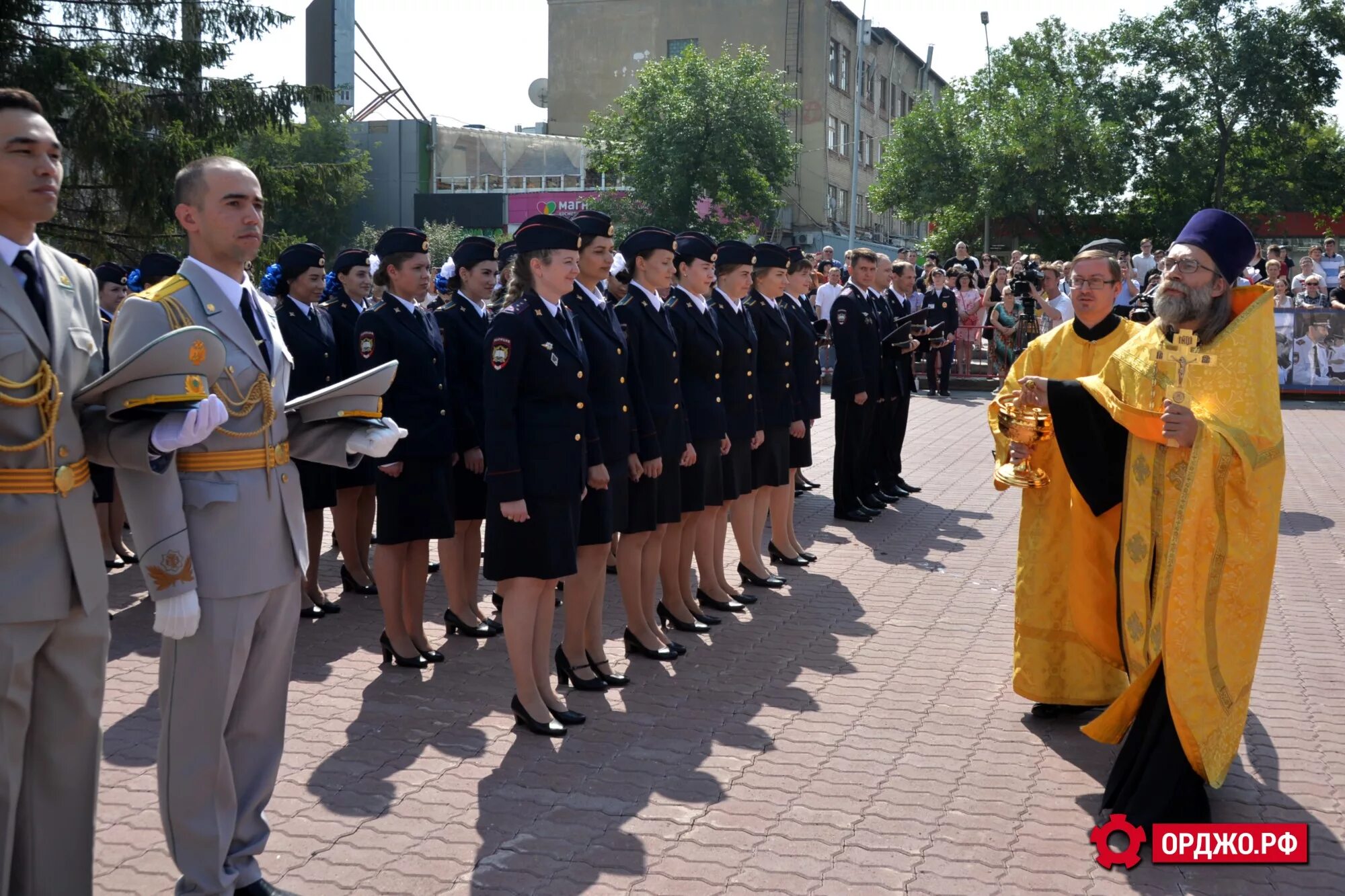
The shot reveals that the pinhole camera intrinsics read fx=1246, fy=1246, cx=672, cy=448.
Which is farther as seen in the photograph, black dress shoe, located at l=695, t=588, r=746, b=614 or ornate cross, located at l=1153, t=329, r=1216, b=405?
black dress shoe, located at l=695, t=588, r=746, b=614

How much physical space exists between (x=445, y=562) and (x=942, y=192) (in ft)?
122

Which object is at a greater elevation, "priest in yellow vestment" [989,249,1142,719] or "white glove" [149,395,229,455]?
"white glove" [149,395,229,455]

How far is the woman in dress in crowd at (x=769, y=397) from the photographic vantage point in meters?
8.39

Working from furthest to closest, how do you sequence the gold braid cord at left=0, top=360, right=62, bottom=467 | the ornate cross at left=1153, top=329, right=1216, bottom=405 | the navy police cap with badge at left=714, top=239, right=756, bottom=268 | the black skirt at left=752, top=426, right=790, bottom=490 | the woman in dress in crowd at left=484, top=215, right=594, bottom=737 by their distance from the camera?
1. the black skirt at left=752, top=426, right=790, bottom=490
2. the navy police cap with badge at left=714, top=239, right=756, bottom=268
3. the woman in dress in crowd at left=484, top=215, right=594, bottom=737
4. the ornate cross at left=1153, top=329, right=1216, bottom=405
5. the gold braid cord at left=0, top=360, right=62, bottom=467

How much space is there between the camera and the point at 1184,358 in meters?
4.77

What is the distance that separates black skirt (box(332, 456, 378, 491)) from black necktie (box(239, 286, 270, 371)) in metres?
3.84

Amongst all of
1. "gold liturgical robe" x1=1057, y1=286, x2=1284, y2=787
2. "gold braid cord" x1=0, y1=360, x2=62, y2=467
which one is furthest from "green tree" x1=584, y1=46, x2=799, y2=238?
"gold braid cord" x1=0, y1=360, x2=62, y2=467

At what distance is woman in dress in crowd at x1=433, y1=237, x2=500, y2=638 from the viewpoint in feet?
23.4

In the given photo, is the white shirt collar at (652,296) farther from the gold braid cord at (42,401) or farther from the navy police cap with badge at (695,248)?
the gold braid cord at (42,401)

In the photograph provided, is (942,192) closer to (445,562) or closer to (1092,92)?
(1092,92)

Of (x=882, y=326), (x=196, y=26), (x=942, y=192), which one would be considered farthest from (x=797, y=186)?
(x=882, y=326)

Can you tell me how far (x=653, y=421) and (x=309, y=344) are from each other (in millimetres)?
2460

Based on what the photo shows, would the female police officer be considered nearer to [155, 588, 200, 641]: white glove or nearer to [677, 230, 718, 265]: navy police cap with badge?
[677, 230, 718, 265]: navy police cap with badge

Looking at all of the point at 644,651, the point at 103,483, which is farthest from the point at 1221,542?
the point at 103,483
